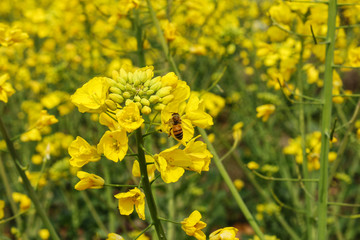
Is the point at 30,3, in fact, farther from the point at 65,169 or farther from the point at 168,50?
the point at 168,50

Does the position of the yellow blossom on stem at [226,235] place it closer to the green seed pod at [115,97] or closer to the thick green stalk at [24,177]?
the green seed pod at [115,97]

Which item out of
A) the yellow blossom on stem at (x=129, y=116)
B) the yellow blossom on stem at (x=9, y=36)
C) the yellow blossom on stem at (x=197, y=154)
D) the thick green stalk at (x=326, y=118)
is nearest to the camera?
the yellow blossom on stem at (x=129, y=116)

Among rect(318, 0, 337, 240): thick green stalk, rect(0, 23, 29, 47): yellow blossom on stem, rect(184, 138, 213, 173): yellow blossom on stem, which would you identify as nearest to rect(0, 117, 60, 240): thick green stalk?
rect(0, 23, 29, 47): yellow blossom on stem

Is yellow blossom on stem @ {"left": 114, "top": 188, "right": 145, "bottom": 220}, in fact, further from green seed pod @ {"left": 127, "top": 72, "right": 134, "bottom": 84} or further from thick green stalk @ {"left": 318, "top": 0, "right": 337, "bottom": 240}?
thick green stalk @ {"left": 318, "top": 0, "right": 337, "bottom": 240}

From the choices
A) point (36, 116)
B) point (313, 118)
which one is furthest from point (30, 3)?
point (313, 118)

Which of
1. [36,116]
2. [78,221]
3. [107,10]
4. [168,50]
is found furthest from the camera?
[107,10]

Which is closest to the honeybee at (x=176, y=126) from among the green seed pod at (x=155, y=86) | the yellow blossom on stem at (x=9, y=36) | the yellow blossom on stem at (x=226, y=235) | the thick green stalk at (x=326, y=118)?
the green seed pod at (x=155, y=86)

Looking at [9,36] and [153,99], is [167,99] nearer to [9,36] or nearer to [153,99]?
[153,99]
